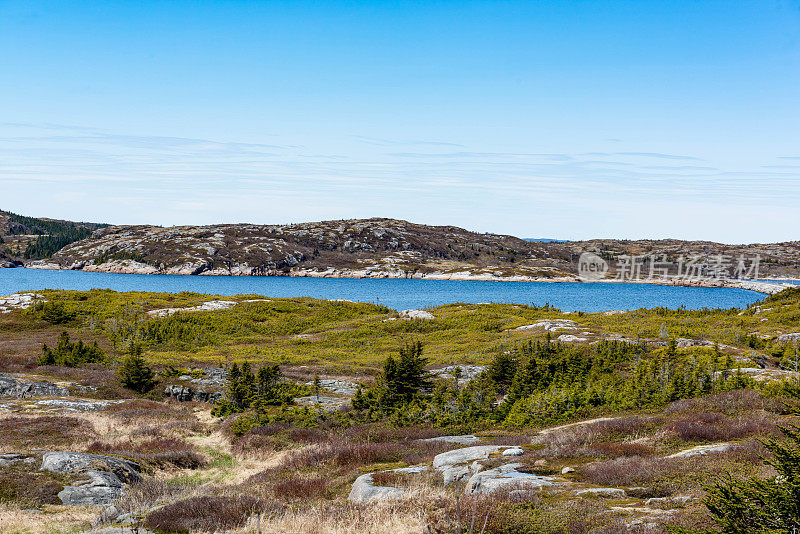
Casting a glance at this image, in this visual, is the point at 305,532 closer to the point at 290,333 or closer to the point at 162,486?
the point at 162,486

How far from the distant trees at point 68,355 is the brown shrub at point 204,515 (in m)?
36.2

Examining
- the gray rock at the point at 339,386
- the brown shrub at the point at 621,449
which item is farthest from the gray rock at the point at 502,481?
the gray rock at the point at 339,386

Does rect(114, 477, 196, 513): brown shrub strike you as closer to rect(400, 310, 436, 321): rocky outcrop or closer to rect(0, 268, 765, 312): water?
rect(400, 310, 436, 321): rocky outcrop

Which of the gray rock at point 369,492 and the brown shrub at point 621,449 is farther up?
the brown shrub at point 621,449

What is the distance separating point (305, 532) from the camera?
8914 millimetres

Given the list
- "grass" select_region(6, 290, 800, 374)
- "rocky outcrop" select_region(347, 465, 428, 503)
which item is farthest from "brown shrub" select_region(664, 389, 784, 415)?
"grass" select_region(6, 290, 800, 374)

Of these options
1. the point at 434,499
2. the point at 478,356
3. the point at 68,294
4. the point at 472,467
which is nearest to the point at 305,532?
the point at 434,499

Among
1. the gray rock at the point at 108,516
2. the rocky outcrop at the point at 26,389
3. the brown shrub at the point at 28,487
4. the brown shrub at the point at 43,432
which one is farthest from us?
the rocky outcrop at the point at 26,389

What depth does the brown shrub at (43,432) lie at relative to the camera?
63.1 ft

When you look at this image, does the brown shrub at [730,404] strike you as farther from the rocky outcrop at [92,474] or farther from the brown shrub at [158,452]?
the rocky outcrop at [92,474]

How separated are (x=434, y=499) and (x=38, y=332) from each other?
61.8m

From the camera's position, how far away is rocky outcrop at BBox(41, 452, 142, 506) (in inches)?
508

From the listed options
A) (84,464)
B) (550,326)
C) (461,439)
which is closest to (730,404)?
(461,439)

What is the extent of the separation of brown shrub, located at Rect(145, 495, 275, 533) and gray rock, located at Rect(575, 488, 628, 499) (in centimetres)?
661
